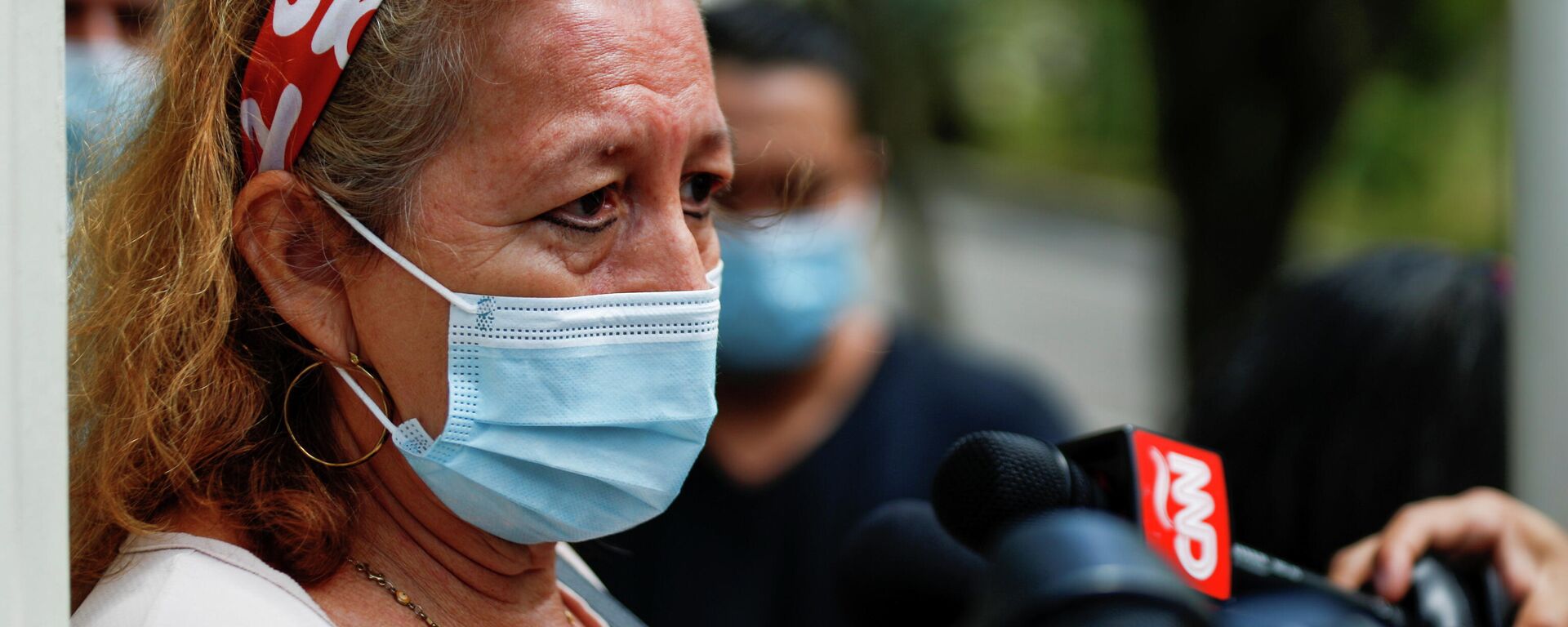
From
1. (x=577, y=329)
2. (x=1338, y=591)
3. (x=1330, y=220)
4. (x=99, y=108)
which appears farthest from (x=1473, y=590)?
(x=1330, y=220)

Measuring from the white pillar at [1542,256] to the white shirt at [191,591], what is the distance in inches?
80.3

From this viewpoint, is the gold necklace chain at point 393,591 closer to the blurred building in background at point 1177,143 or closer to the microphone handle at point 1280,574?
the microphone handle at point 1280,574

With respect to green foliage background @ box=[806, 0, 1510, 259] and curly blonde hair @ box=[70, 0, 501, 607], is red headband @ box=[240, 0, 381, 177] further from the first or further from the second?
green foliage background @ box=[806, 0, 1510, 259]

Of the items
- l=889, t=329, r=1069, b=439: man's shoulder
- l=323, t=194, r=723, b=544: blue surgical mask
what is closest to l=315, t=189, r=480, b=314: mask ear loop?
l=323, t=194, r=723, b=544: blue surgical mask

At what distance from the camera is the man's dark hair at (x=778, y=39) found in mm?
3895

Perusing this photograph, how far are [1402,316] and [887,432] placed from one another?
124 centimetres

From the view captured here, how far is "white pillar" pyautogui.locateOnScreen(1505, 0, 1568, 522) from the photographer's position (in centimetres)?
→ 239

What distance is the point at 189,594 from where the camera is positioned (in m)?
1.47

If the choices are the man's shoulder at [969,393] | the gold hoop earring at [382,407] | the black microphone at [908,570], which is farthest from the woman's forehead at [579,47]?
the man's shoulder at [969,393]

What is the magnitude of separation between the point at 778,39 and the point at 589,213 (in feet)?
7.90

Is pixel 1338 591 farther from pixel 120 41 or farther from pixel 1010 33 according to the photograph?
pixel 1010 33

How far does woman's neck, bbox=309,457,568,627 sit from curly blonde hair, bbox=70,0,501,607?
1.5 inches

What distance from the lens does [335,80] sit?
64.3 inches

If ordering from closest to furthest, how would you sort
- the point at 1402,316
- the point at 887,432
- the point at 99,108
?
the point at 99,108, the point at 1402,316, the point at 887,432
